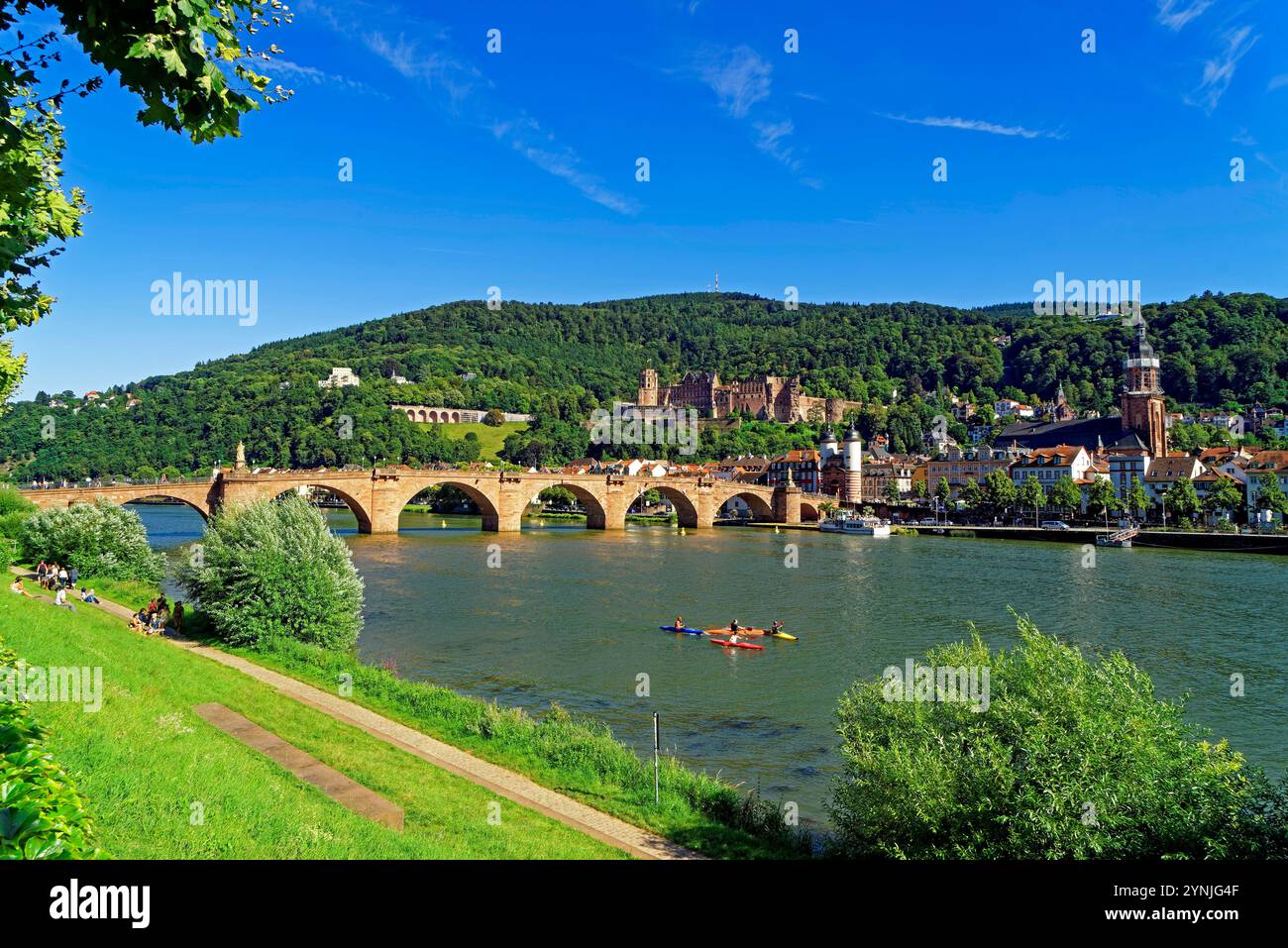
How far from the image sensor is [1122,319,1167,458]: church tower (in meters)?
107

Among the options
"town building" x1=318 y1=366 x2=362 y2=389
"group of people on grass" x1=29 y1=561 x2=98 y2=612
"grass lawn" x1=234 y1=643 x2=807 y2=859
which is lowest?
"grass lawn" x1=234 y1=643 x2=807 y2=859

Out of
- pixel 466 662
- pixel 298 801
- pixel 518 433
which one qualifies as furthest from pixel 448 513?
pixel 298 801

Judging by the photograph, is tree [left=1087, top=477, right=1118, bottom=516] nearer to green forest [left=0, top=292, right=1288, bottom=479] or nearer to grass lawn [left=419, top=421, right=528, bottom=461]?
green forest [left=0, top=292, right=1288, bottom=479]

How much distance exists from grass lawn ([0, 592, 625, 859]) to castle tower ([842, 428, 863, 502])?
92.8 meters

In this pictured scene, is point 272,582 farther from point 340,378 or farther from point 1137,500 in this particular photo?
point 340,378

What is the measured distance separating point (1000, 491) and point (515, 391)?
110098 mm

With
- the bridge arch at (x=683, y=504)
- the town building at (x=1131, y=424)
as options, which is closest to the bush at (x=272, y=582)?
the bridge arch at (x=683, y=504)

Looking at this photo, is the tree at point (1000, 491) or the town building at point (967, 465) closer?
the tree at point (1000, 491)

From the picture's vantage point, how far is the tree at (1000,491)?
83250mm

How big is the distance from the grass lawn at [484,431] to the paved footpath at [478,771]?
119710 millimetres

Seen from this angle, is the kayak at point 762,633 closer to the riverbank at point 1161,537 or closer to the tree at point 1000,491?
the riverbank at point 1161,537

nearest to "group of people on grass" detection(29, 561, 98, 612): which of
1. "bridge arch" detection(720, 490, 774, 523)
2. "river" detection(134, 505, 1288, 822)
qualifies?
"river" detection(134, 505, 1288, 822)
